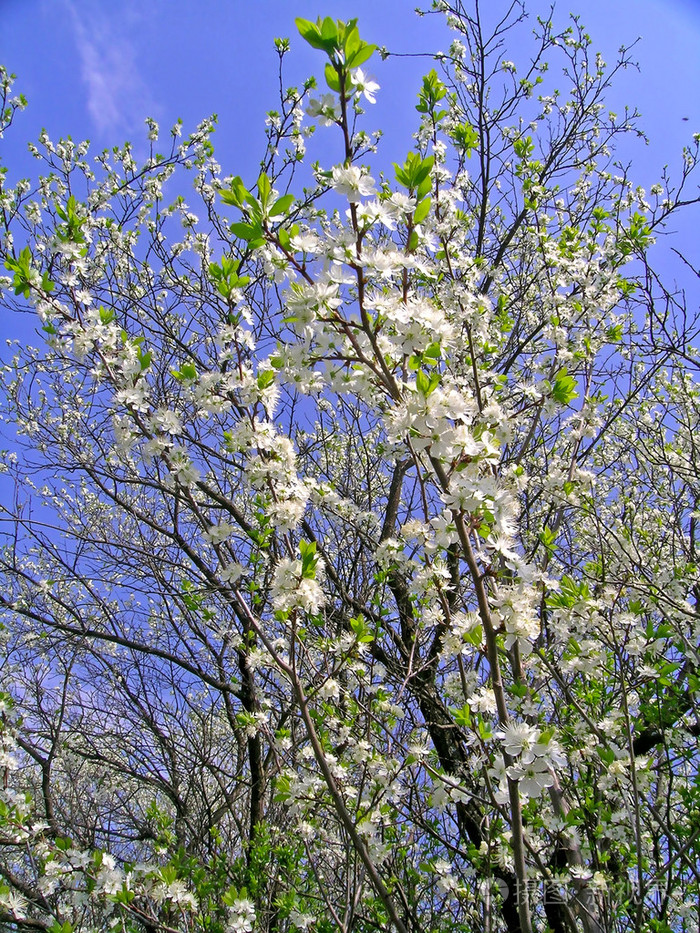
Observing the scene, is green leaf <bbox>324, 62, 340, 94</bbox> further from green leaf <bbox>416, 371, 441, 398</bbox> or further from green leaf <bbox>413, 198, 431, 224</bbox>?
green leaf <bbox>416, 371, 441, 398</bbox>

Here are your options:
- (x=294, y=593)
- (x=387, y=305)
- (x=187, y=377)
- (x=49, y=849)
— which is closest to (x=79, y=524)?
(x=49, y=849)

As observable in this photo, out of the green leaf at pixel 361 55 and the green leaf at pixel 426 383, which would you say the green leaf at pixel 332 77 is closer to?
the green leaf at pixel 361 55

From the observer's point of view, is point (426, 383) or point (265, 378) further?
point (265, 378)

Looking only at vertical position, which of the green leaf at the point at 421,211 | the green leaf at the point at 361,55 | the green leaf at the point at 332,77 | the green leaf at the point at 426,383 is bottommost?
the green leaf at the point at 426,383

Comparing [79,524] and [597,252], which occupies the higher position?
[597,252]

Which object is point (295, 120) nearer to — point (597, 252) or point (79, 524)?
point (597, 252)

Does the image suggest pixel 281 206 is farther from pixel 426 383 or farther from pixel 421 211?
pixel 426 383

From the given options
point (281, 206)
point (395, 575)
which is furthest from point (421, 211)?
point (395, 575)

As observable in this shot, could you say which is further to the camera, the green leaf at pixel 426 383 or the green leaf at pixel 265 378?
the green leaf at pixel 265 378

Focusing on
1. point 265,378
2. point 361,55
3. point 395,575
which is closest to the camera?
point 361,55

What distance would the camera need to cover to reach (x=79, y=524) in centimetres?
717

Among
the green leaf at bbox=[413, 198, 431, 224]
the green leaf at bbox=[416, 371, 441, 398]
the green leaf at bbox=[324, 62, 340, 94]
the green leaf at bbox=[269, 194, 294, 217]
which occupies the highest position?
the green leaf at bbox=[324, 62, 340, 94]

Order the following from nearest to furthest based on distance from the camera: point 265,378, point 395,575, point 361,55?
point 361,55 < point 265,378 < point 395,575

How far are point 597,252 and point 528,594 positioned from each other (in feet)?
11.3
